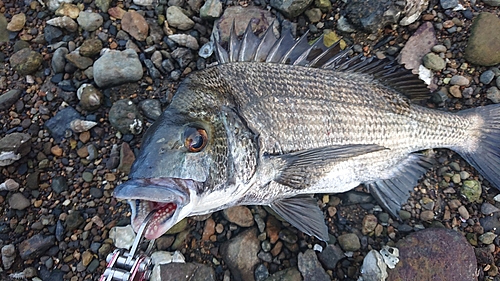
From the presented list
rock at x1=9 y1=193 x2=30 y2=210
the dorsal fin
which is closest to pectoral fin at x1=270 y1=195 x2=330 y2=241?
the dorsal fin

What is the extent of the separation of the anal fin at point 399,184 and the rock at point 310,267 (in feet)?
2.37

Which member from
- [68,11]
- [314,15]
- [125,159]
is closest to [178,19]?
[68,11]

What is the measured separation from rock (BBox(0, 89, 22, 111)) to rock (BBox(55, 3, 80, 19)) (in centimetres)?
84

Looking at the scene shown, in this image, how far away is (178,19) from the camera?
314 centimetres

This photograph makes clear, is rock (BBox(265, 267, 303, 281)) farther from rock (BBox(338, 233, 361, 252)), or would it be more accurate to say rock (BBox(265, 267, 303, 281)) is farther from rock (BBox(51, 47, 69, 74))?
rock (BBox(51, 47, 69, 74))

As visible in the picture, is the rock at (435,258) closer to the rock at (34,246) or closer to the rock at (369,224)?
the rock at (369,224)

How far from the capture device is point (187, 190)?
5.90 feet

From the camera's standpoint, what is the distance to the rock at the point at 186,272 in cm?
253

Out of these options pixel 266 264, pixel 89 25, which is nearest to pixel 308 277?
pixel 266 264

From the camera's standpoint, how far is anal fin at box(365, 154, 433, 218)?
275 centimetres

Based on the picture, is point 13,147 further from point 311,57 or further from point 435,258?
point 435,258

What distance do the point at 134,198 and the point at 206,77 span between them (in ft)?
3.27

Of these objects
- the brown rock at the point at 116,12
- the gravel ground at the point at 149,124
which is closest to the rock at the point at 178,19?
the gravel ground at the point at 149,124

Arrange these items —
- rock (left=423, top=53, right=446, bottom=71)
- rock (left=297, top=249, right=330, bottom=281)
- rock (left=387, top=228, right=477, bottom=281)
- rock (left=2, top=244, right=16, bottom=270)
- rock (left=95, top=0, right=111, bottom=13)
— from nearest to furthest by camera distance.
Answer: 1. rock (left=387, top=228, right=477, bottom=281)
2. rock (left=297, top=249, right=330, bottom=281)
3. rock (left=2, top=244, right=16, bottom=270)
4. rock (left=423, top=53, right=446, bottom=71)
5. rock (left=95, top=0, right=111, bottom=13)
